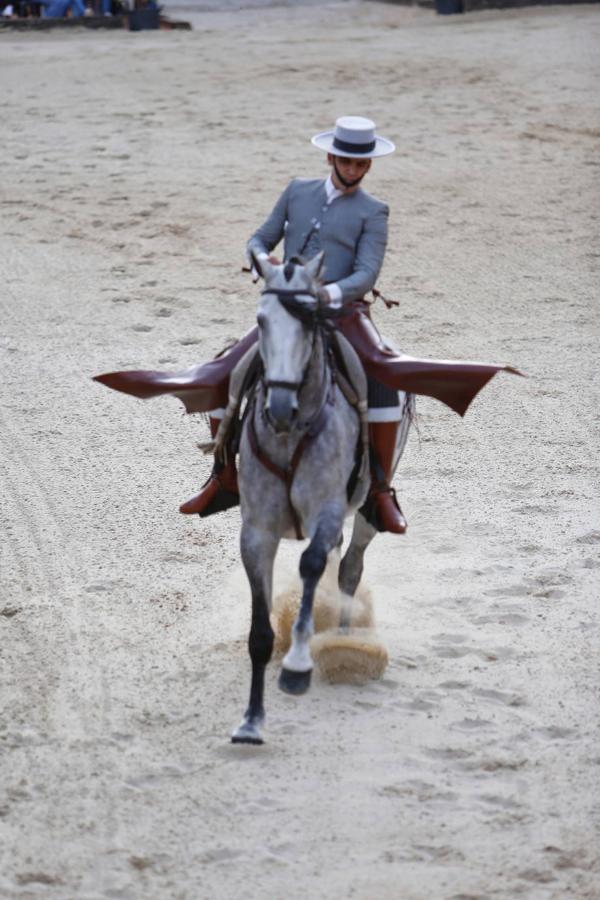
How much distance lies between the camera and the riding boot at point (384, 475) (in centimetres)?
602

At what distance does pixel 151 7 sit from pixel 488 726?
56.6ft

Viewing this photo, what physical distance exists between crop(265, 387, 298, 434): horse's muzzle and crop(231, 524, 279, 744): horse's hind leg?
2.25 feet

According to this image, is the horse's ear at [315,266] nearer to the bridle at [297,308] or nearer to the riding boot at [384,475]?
the bridle at [297,308]

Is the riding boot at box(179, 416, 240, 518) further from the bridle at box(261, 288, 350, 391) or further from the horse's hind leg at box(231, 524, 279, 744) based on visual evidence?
the bridle at box(261, 288, 350, 391)

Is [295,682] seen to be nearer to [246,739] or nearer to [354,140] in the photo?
[246,739]

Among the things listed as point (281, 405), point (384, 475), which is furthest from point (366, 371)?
point (281, 405)

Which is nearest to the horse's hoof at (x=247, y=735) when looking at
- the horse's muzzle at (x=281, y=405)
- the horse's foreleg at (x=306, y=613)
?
the horse's foreleg at (x=306, y=613)

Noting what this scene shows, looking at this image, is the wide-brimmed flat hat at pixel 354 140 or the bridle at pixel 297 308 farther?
the wide-brimmed flat hat at pixel 354 140

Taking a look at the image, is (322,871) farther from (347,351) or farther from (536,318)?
(536,318)

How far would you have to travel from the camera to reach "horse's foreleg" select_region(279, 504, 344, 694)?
5.44 meters

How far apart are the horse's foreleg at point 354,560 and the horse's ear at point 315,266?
154cm

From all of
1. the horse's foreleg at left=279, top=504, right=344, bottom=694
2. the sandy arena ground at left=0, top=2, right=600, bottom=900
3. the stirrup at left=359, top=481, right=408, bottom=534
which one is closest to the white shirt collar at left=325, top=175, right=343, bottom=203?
the stirrup at left=359, top=481, right=408, bottom=534

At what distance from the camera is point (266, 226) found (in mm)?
5980

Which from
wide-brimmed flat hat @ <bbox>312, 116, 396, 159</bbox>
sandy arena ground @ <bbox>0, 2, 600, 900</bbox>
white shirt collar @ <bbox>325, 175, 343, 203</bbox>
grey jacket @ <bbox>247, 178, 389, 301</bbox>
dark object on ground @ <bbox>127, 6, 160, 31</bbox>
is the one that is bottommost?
sandy arena ground @ <bbox>0, 2, 600, 900</bbox>
